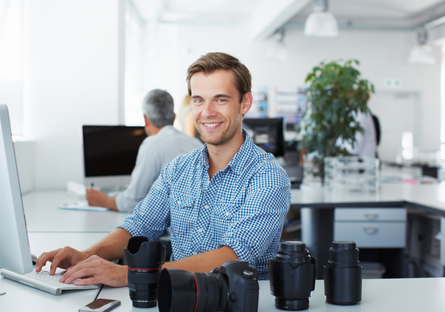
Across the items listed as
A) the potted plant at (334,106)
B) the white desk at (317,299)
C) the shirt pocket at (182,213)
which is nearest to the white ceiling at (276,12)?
the potted plant at (334,106)

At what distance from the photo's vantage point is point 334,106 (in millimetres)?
3369

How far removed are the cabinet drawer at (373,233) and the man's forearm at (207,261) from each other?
177 cm

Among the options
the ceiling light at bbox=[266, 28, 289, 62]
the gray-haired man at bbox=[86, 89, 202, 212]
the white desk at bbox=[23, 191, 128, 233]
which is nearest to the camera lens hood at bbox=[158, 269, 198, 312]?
the white desk at bbox=[23, 191, 128, 233]

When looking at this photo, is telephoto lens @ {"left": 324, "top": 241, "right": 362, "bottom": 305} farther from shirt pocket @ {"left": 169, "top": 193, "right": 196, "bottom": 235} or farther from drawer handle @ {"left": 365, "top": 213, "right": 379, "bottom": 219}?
drawer handle @ {"left": 365, "top": 213, "right": 379, "bottom": 219}

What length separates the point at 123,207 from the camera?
2.51m

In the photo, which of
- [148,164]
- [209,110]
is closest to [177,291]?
[209,110]

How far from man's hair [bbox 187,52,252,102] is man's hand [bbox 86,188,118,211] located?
A: 4.09 ft

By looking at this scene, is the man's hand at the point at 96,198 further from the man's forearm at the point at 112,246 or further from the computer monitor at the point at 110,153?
the man's forearm at the point at 112,246

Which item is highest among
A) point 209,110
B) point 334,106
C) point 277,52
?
point 277,52

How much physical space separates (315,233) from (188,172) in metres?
1.72

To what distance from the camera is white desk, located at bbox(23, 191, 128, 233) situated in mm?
2025

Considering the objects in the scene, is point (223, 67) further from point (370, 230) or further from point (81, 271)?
point (370, 230)

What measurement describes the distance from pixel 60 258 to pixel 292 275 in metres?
0.70

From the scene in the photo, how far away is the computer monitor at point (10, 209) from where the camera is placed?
0.86 m
